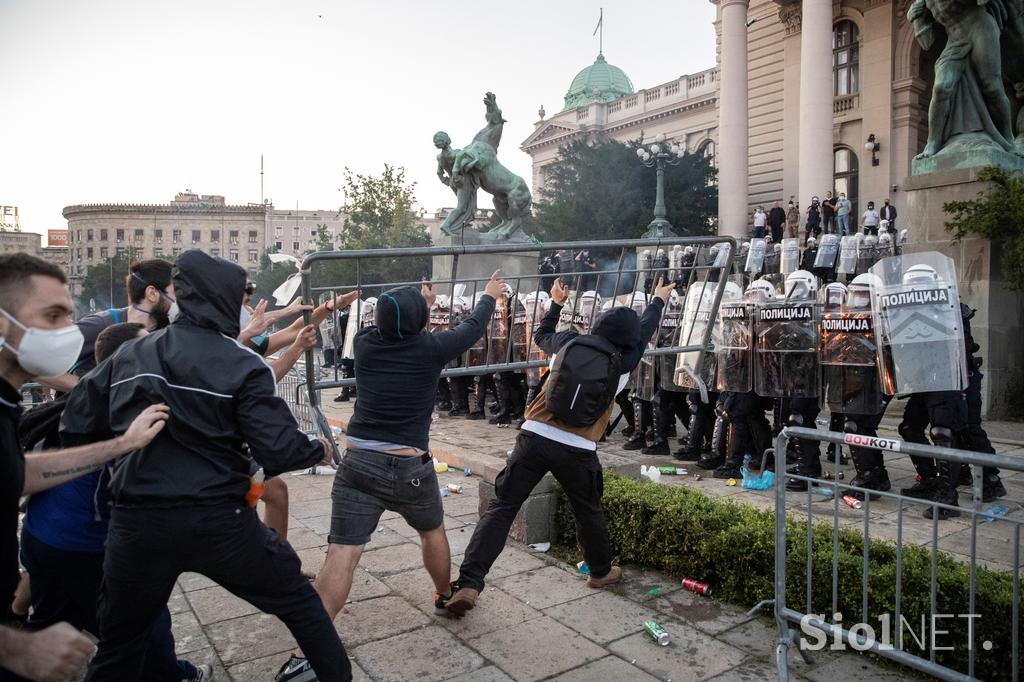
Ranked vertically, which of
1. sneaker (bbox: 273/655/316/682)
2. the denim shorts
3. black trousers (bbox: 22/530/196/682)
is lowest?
sneaker (bbox: 273/655/316/682)

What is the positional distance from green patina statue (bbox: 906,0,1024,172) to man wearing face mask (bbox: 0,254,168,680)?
11.1 metres

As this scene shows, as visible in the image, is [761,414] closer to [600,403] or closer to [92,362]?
[600,403]

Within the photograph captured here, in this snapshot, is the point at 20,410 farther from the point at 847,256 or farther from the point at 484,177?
the point at 847,256

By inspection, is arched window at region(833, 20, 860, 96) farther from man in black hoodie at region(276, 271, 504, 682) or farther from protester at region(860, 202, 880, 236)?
man in black hoodie at region(276, 271, 504, 682)

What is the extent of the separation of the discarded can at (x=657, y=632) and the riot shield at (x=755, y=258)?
15.3 m

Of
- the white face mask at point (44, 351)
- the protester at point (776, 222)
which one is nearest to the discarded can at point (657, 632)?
the white face mask at point (44, 351)

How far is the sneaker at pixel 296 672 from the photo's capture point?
3307 millimetres

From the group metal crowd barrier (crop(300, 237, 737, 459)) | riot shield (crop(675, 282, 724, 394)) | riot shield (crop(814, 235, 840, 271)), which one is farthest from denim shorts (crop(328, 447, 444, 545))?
riot shield (crop(814, 235, 840, 271))

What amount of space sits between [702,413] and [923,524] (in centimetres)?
286

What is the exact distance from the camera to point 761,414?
24.0ft

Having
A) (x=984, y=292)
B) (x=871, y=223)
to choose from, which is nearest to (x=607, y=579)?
(x=984, y=292)

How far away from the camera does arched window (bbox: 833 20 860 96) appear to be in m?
29.0

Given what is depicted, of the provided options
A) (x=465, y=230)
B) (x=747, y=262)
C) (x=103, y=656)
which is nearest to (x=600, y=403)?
(x=103, y=656)

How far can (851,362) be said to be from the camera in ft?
20.6
